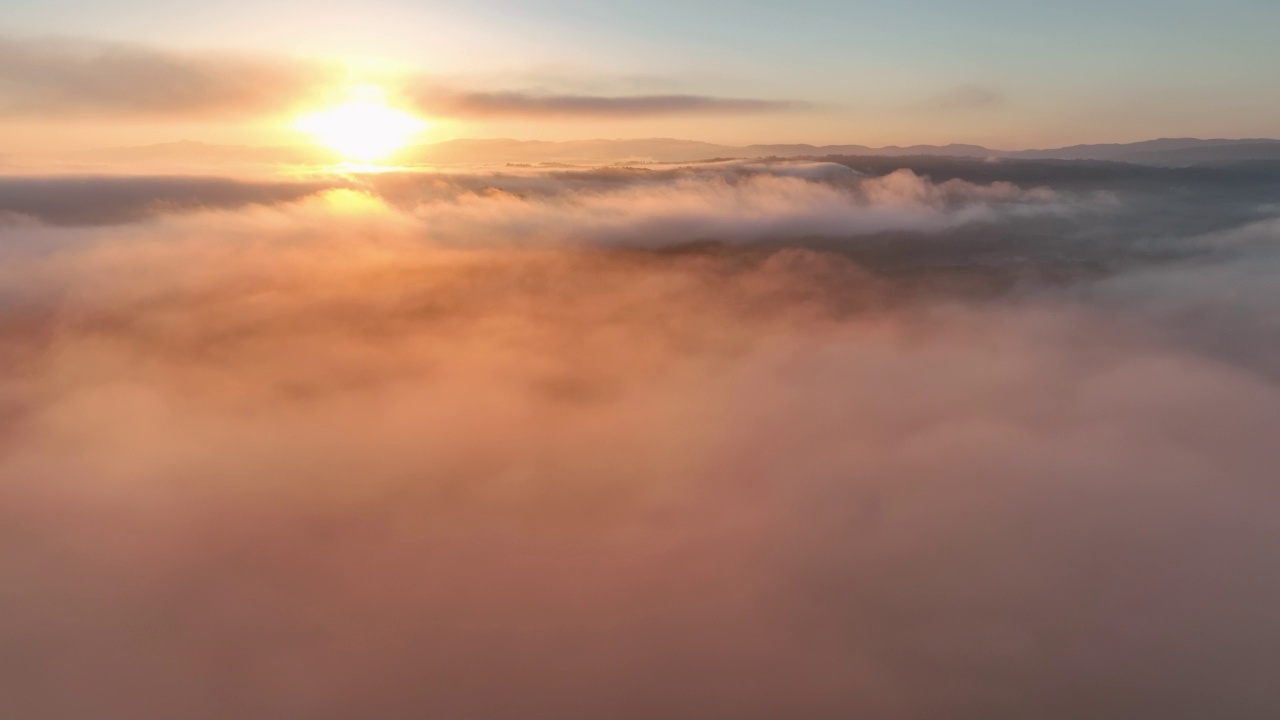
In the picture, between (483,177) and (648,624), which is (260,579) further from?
(483,177)

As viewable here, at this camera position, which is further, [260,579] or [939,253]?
[939,253]

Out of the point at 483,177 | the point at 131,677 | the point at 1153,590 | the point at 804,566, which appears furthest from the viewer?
the point at 483,177

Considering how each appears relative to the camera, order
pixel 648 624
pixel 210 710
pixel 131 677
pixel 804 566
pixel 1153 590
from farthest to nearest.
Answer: pixel 804 566
pixel 1153 590
pixel 648 624
pixel 131 677
pixel 210 710

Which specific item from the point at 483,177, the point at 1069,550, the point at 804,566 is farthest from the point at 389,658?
the point at 483,177

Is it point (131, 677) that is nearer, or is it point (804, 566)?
point (131, 677)

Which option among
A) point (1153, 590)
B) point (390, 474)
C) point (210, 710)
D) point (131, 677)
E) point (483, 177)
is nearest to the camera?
point (210, 710)

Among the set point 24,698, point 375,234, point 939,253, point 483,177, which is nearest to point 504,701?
point 24,698

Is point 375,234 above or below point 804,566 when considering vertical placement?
above

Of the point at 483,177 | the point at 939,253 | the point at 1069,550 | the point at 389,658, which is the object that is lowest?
the point at 389,658

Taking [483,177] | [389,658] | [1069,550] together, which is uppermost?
[483,177]

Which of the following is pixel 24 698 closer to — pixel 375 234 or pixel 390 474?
pixel 390 474
